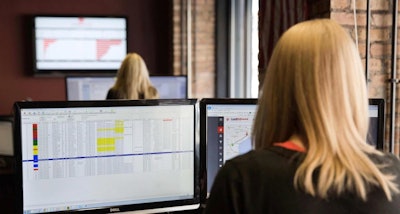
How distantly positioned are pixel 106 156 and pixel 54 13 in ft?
12.3

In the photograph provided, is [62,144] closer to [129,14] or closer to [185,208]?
[185,208]

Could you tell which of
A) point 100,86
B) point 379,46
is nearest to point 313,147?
point 379,46

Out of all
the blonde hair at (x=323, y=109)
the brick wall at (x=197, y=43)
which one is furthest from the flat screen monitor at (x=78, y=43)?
the blonde hair at (x=323, y=109)

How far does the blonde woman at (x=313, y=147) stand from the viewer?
93 centimetres

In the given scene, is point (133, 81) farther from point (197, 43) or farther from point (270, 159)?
→ point (270, 159)

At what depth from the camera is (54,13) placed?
486 cm

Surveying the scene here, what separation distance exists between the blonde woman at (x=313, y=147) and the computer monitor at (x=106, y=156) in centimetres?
52

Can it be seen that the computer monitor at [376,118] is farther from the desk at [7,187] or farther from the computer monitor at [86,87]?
the computer monitor at [86,87]

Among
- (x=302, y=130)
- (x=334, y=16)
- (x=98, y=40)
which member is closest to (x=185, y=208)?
(x=302, y=130)

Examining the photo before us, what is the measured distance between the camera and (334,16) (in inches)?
77.4

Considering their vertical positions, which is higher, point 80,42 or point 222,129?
point 80,42

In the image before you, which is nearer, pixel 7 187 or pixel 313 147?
pixel 313 147

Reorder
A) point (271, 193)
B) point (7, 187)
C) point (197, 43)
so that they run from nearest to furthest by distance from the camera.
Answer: point (271, 193) < point (7, 187) < point (197, 43)

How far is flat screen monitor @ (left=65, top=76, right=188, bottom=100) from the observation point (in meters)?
3.92
